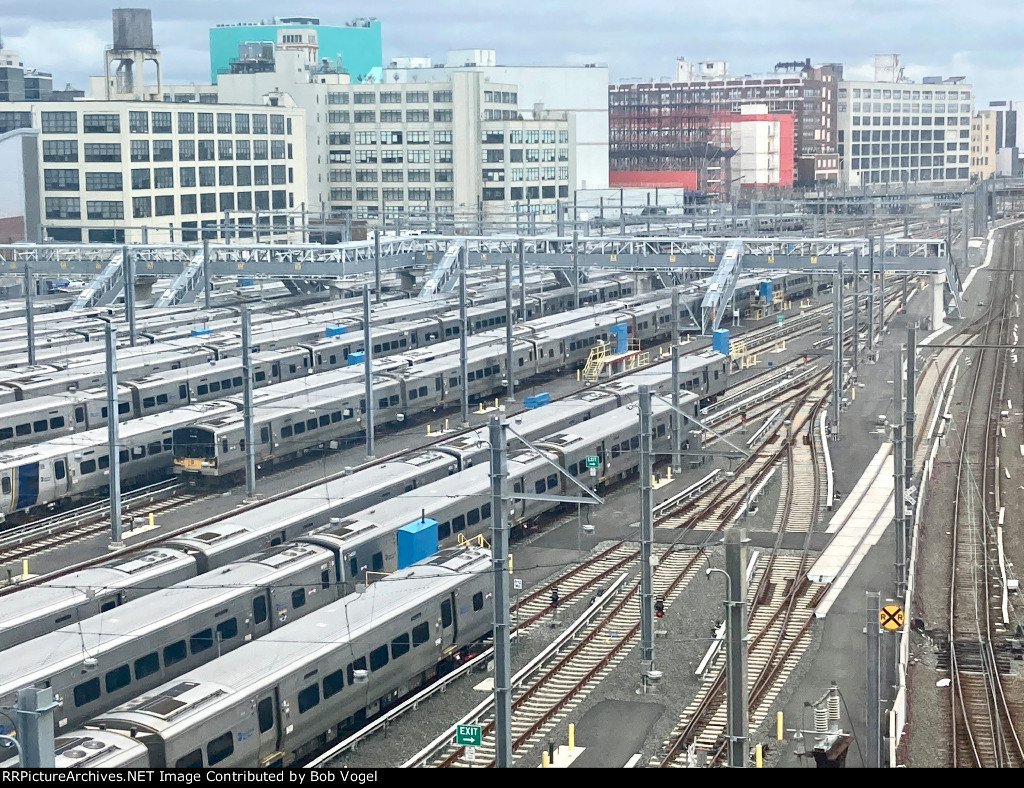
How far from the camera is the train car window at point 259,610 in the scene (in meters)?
20.7

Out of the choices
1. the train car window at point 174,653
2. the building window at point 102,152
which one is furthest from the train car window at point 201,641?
the building window at point 102,152

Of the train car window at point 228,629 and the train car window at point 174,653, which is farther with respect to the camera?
the train car window at point 228,629

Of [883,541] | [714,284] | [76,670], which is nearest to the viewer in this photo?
[76,670]

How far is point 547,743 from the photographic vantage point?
1875 centimetres

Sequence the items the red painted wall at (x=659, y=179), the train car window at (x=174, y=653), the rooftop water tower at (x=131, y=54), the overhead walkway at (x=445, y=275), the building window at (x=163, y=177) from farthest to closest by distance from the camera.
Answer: the red painted wall at (x=659, y=179), the rooftop water tower at (x=131, y=54), the building window at (x=163, y=177), the overhead walkway at (x=445, y=275), the train car window at (x=174, y=653)

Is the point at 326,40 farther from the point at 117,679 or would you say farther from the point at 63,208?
the point at 117,679

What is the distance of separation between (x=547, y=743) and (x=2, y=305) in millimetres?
47515

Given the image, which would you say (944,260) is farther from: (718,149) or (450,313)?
(718,149)

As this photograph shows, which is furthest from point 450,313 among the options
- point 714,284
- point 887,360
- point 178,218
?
point 178,218

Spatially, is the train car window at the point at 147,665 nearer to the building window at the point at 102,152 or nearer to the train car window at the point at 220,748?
the train car window at the point at 220,748

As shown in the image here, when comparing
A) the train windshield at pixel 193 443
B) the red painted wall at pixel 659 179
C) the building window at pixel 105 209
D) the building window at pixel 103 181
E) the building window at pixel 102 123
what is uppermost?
the building window at pixel 102 123

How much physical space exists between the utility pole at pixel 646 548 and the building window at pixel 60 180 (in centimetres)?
6557

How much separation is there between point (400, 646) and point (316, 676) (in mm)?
2033

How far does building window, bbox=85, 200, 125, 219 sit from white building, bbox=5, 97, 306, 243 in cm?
6
